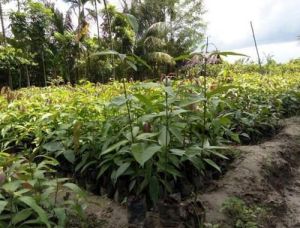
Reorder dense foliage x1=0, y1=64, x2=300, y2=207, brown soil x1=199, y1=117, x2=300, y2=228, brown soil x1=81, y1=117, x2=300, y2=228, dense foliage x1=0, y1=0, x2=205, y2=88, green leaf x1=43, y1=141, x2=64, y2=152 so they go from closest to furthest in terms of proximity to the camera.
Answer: dense foliage x1=0, y1=64, x2=300, y2=207 → brown soil x1=81, y1=117, x2=300, y2=228 → brown soil x1=199, y1=117, x2=300, y2=228 → green leaf x1=43, y1=141, x2=64, y2=152 → dense foliage x1=0, y1=0, x2=205, y2=88

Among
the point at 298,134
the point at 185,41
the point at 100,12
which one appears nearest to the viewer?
the point at 298,134

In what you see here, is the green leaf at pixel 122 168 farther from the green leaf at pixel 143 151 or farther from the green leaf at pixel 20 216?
the green leaf at pixel 20 216

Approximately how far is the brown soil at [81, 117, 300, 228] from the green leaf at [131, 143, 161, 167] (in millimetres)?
361

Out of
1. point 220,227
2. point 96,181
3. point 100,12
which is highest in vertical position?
point 100,12

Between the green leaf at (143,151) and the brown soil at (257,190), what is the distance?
0.36m

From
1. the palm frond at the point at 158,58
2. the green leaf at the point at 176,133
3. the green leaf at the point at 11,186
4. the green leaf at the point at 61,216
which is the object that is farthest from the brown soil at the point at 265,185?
the palm frond at the point at 158,58

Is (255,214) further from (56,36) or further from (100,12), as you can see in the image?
(100,12)

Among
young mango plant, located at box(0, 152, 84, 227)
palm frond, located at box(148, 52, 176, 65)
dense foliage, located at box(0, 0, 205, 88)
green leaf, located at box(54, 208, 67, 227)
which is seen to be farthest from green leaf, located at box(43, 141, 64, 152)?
palm frond, located at box(148, 52, 176, 65)

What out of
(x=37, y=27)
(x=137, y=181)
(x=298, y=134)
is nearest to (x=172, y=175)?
(x=137, y=181)

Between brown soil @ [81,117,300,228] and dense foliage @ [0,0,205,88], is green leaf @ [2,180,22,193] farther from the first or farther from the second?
dense foliage @ [0,0,205,88]

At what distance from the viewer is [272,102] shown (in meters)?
4.81

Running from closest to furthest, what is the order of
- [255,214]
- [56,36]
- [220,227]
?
[220,227] → [255,214] → [56,36]

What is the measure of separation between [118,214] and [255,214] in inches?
31.8

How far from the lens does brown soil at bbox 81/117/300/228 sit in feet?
7.43
